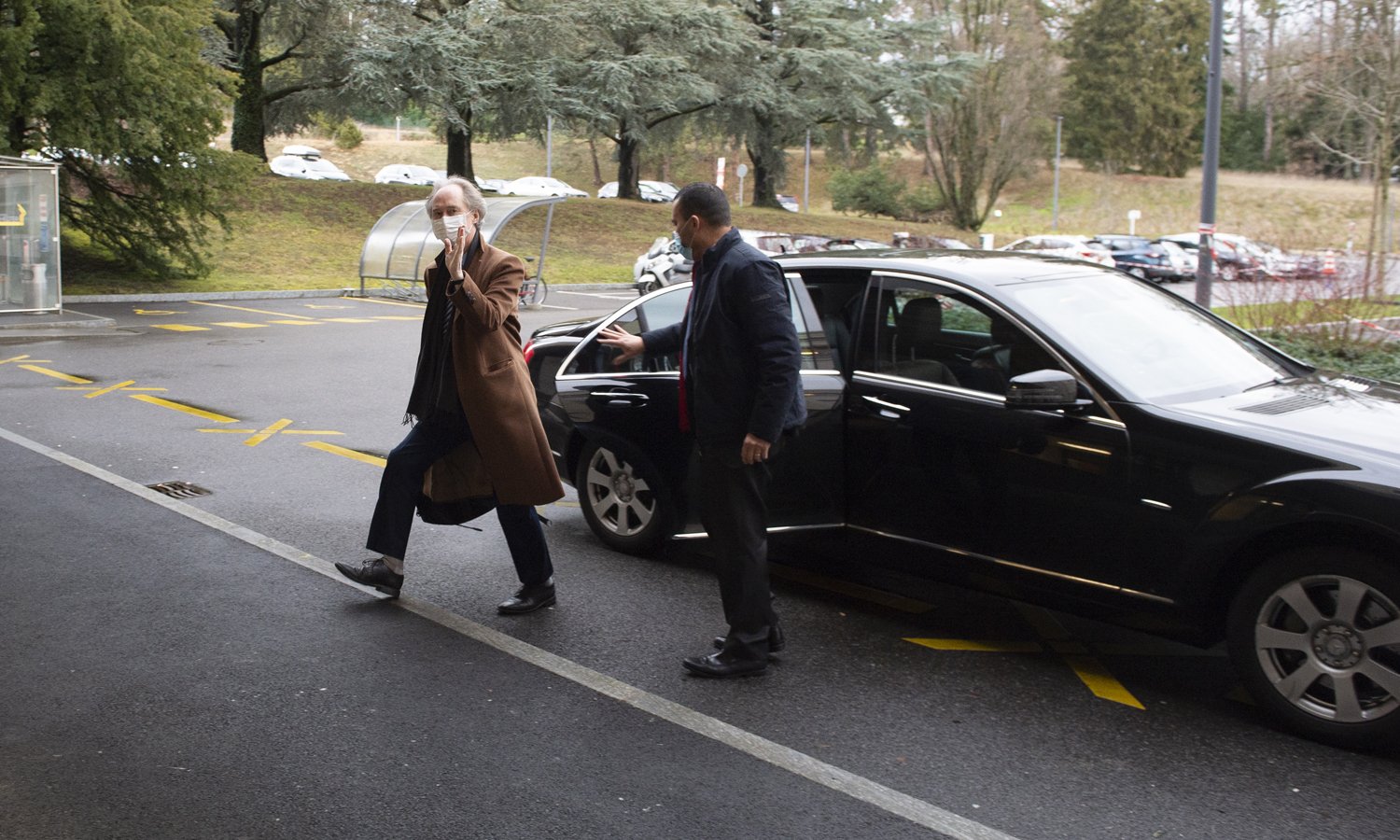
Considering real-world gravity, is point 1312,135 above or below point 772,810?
above

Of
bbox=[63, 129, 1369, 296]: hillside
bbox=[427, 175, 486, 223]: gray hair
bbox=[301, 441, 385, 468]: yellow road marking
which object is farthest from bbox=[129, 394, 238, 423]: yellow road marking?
bbox=[63, 129, 1369, 296]: hillside

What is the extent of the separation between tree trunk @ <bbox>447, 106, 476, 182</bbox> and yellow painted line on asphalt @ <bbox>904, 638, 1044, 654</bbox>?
31978mm

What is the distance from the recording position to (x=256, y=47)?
3538cm

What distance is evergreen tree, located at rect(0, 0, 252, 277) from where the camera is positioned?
19906mm

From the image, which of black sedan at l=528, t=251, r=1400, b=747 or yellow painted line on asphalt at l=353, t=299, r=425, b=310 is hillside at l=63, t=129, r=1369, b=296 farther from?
black sedan at l=528, t=251, r=1400, b=747

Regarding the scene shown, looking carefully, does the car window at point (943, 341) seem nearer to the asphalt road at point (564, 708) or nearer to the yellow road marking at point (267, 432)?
the asphalt road at point (564, 708)

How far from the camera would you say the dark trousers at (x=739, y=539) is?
15.4 feet

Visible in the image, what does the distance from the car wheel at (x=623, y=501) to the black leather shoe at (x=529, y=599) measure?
0.80m

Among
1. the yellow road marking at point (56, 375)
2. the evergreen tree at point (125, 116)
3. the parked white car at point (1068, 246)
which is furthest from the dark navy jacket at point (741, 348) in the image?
the parked white car at point (1068, 246)

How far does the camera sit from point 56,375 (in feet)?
42.4

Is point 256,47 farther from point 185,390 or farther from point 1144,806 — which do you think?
point 1144,806

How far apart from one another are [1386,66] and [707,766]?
15.7 metres

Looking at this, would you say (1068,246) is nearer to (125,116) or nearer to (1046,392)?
(125,116)

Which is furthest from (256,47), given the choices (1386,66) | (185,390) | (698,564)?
(698,564)
